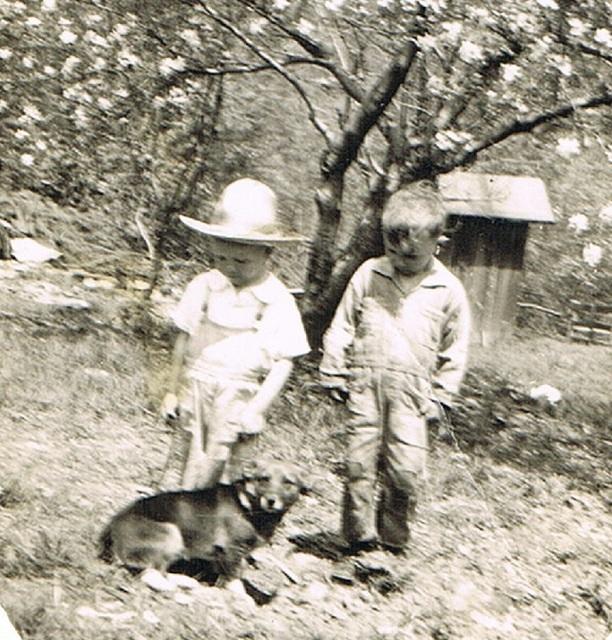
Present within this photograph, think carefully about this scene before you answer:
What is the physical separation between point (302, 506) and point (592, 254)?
0.70 m

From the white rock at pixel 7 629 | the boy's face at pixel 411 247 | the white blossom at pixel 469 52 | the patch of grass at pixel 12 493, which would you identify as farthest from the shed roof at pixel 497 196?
the white rock at pixel 7 629

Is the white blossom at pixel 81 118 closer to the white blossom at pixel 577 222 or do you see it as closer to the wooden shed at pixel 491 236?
the wooden shed at pixel 491 236

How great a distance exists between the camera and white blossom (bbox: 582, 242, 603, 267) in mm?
1873

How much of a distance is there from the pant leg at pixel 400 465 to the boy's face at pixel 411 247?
22 cm

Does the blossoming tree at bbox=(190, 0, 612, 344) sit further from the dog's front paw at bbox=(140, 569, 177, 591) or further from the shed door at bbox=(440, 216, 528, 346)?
the dog's front paw at bbox=(140, 569, 177, 591)

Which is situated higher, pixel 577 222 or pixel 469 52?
pixel 469 52

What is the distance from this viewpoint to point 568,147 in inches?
71.9

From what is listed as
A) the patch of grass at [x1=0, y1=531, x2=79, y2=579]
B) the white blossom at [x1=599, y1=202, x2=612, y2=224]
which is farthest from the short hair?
the patch of grass at [x1=0, y1=531, x2=79, y2=579]

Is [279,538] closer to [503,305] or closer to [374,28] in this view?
[503,305]

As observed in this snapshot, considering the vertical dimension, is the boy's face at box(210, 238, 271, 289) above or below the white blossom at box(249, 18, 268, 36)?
below

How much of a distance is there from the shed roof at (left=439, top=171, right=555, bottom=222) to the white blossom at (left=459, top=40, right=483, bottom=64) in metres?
0.21

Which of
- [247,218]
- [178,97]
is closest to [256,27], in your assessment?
[178,97]

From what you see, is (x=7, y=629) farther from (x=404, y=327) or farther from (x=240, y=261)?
(x=404, y=327)

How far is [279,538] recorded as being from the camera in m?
1.78
